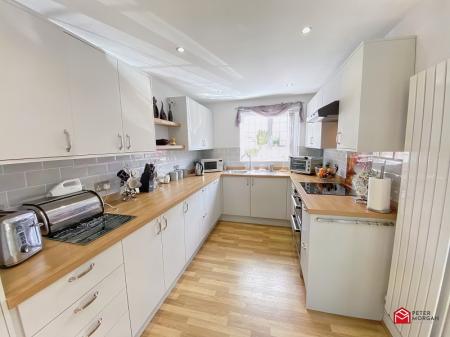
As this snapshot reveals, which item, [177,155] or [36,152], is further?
[177,155]

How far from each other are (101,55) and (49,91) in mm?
535

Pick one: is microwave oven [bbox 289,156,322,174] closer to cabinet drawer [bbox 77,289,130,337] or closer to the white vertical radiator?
the white vertical radiator

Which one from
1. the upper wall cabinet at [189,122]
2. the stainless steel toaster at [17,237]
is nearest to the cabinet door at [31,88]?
the stainless steel toaster at [17,237]

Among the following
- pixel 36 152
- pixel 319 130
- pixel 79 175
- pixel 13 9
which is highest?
pixel 13 9

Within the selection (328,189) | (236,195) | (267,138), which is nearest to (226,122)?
(267,138)

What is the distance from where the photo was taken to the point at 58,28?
1132 millimetres

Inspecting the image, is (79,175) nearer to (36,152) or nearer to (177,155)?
(36,152)

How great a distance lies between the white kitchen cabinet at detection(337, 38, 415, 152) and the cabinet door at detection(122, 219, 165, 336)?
5.62 feet

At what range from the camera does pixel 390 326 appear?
1.38 metres

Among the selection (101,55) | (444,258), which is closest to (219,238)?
(444,258)

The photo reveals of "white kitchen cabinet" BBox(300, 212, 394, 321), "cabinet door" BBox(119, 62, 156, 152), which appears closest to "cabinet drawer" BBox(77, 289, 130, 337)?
"cabinet door" BBox(119, 62, 156, 152)

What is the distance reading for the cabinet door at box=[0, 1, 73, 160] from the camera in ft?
2.97

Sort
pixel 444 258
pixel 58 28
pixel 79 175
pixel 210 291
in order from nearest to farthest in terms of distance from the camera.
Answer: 1. pixel 444 258
2. pixel 58 28
3. pixel 79 175
4. pixel 210 291
